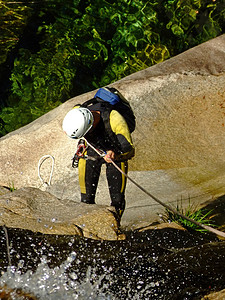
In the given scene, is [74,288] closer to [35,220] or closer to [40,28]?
[35,220]

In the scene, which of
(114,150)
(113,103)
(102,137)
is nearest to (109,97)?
(113,103)

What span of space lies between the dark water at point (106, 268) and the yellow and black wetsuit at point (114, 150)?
95 centimetres

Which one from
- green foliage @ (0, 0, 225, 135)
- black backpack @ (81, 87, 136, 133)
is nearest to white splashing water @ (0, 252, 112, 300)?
black backpack @ (81, 87, 136, 133)

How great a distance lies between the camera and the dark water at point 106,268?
3.36 meters

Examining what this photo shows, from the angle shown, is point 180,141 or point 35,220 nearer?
point 35,220

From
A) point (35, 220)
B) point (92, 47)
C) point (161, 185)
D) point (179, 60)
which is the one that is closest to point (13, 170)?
point (161, 185)

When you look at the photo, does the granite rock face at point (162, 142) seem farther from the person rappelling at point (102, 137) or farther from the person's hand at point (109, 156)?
the person's hand at point (109, 156)

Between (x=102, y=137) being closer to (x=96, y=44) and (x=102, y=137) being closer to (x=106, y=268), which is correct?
(x=106, y=268)

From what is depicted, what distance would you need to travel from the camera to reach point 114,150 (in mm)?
4715

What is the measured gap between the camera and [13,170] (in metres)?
6.52

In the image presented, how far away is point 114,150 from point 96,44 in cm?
539

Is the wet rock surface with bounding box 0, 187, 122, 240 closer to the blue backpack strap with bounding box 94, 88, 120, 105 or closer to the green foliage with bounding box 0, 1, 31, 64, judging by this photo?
the blue backpack strap with bounding box 94, 88, 120, 105

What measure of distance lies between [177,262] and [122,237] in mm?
568

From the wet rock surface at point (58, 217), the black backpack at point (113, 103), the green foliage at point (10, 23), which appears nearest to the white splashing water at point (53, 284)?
the wet rock surface at point (58, 217)
